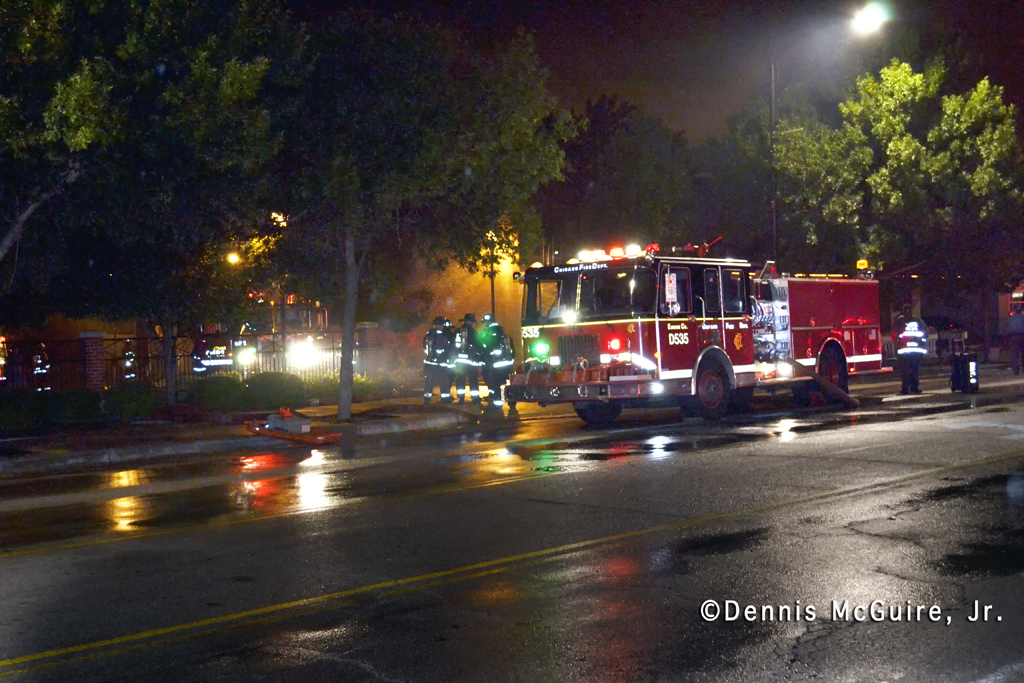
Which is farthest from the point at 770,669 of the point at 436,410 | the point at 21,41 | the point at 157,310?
the point at 157,310

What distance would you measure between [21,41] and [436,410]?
996 centimetres

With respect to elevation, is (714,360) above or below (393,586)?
above

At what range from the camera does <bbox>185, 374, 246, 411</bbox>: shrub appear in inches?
855

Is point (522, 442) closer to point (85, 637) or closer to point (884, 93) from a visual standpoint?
point (85, 637)

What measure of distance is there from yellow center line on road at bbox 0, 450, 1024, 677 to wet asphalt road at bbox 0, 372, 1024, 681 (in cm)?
2

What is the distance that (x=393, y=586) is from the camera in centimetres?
685

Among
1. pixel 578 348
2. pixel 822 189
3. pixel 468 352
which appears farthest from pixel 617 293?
pixel 822 189

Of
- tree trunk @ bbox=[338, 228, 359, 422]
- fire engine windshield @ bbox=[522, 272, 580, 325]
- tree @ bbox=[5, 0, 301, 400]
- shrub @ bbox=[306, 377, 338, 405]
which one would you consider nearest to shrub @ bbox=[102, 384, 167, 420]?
shrub @ bbox=[306, 377, 338, 405]

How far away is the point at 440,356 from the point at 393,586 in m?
13.8

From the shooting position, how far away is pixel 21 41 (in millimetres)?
12539

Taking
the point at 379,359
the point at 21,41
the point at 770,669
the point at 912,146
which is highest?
the point at 912,146

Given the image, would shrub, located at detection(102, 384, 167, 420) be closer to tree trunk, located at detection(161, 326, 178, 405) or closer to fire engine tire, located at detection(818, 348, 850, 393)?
tree trunk, located at detection(161, 326, 178, 405)

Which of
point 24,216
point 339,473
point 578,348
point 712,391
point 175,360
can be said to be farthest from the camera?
point 175,360

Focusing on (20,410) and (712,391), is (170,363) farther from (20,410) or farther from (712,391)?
(712,391)
